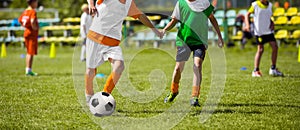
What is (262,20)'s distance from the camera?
10273mm

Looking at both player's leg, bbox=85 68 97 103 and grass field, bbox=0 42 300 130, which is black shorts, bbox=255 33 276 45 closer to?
grass field, bbox=0 42 300 130

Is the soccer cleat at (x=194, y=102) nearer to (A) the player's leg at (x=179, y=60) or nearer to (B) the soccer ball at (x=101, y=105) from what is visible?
(A) the player's leg at (x=179, y=60)

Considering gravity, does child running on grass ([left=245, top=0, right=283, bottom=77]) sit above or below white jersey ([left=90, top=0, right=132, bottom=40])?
below

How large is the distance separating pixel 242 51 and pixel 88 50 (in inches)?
514

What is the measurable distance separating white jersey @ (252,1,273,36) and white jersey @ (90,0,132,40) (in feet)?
16.8

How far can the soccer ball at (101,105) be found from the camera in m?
5.54

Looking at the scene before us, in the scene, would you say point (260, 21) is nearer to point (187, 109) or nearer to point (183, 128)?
point (187, 109)

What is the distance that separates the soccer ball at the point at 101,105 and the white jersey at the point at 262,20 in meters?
5.46

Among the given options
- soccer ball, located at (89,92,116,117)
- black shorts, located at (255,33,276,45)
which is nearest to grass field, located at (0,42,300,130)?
soccer ball, located at (89,92,116,117)

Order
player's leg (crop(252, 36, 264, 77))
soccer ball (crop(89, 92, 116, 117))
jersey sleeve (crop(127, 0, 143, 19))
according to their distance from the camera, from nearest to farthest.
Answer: soccer ball (crop(89, 92, 116, 117)), jersey sleeve (crop(127, 0, 143, 19)), player's leg (crop(252, 36, 264, 77))

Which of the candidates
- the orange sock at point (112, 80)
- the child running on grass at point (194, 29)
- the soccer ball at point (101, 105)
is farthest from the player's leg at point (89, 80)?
the child running on grass at point (194, 29)

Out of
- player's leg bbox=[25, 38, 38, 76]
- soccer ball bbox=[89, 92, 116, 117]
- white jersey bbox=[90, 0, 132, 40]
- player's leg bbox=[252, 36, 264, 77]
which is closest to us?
soccer ball bbox=[89, 92, 116, 117]

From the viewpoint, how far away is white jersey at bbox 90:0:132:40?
573cm

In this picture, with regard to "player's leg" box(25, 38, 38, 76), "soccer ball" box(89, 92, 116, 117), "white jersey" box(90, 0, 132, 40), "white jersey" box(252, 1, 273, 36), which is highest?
"white jersey" box(90, 0, 132, 40)
